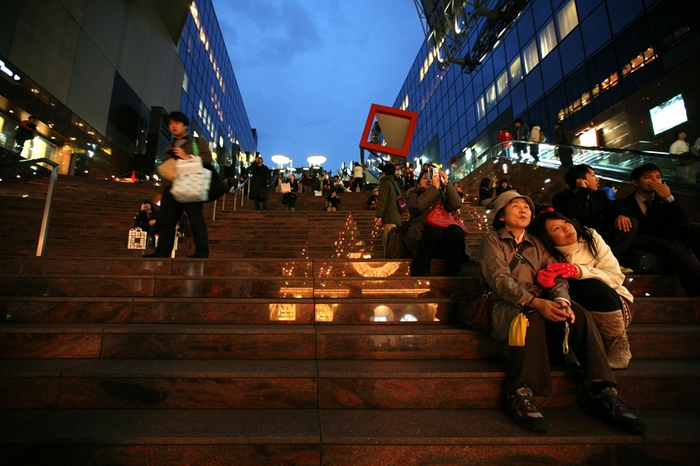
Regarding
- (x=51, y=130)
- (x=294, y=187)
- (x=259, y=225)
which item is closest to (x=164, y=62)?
(x=51, y=130)

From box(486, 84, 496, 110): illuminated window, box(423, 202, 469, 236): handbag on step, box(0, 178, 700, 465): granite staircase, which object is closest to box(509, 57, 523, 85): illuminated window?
box(486, 84, 496, 110): illuminated window

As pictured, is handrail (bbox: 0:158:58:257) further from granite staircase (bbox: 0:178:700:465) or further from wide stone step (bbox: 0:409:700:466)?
wide stone step (bbox: 0:409:700:466)

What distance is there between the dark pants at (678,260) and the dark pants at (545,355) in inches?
79.2

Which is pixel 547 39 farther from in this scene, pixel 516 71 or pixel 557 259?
pixel 557 259

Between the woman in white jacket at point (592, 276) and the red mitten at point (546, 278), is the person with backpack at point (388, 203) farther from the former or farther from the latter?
the red mitten at point (546, 278)

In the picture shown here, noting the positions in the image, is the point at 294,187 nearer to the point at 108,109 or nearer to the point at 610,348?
the point at 108,109

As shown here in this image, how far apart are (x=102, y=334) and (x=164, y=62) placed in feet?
84.0

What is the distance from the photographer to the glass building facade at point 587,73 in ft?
38.6

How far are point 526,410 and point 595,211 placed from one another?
9.50ft

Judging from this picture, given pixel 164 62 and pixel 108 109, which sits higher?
pixel 164 62

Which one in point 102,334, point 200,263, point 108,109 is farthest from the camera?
point 108,109

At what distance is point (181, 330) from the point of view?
8.65 feet

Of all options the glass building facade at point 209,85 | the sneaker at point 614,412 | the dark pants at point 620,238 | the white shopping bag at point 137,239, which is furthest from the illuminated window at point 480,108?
the sneaker at point 614,412

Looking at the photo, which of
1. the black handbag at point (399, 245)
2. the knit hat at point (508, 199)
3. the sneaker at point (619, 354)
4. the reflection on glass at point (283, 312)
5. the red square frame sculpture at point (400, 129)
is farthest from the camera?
the red square frame sculpture at point (400, 129)
